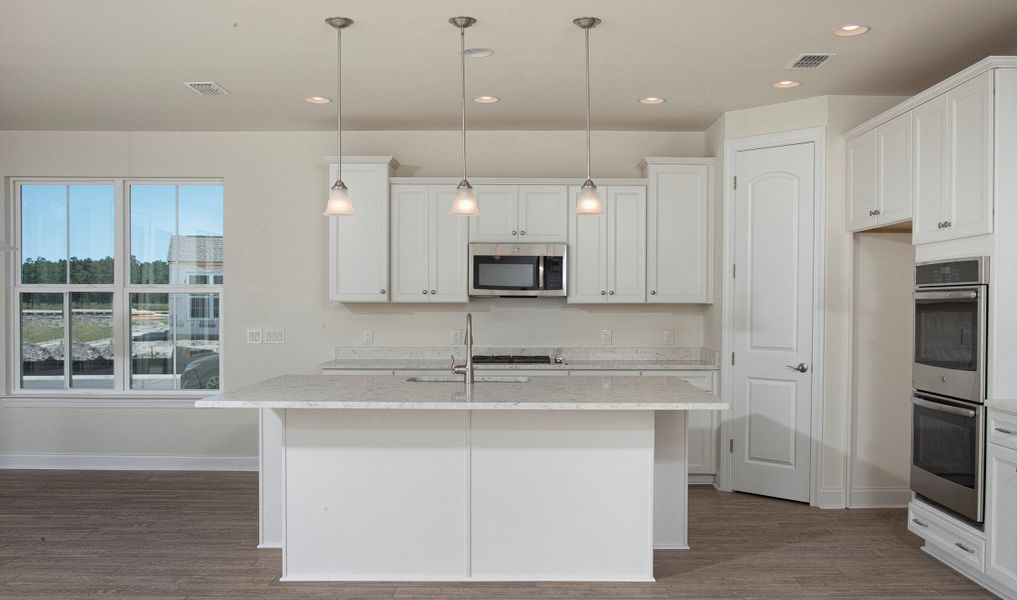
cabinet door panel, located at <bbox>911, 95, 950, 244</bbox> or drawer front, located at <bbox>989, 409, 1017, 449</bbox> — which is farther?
cabinet door panel, located at <bbox>911, 95, 950, 244</bbox>

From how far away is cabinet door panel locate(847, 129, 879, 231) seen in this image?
3938mm

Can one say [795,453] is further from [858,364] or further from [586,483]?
[586,483]

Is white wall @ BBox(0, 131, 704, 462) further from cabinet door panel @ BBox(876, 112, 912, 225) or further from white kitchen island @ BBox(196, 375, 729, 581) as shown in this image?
white kitchen island @ BBox(196, 375, 729, 581)

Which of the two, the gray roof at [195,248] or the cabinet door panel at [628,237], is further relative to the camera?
the gray roof at [195,248]

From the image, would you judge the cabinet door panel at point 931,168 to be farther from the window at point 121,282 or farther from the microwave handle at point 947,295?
the window at point 121,282

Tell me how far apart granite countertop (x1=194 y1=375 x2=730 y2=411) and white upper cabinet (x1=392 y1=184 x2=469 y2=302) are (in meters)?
1.50

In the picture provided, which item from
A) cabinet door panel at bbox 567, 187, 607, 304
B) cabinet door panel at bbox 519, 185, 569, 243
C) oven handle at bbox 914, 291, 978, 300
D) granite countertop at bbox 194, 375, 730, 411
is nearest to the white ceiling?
cabinet door panel at bbox 519, 185, 569, 243

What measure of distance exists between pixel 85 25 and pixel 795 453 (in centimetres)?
447

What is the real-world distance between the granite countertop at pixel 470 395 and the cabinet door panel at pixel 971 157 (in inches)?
54.7

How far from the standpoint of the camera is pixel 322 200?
5.31m

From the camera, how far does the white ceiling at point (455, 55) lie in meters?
3.05

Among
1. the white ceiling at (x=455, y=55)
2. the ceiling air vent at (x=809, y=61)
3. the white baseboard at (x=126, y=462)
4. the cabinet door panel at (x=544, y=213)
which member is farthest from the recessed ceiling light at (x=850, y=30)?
the white baseboard at (x=126, y=462)

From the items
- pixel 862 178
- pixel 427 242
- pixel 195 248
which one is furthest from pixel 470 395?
pixel 195 248

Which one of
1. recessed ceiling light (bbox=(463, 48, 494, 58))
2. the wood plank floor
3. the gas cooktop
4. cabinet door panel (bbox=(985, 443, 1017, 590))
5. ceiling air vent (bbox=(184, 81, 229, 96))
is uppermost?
recessed ceiling light (bbox=(463, 48, 494, 58))
